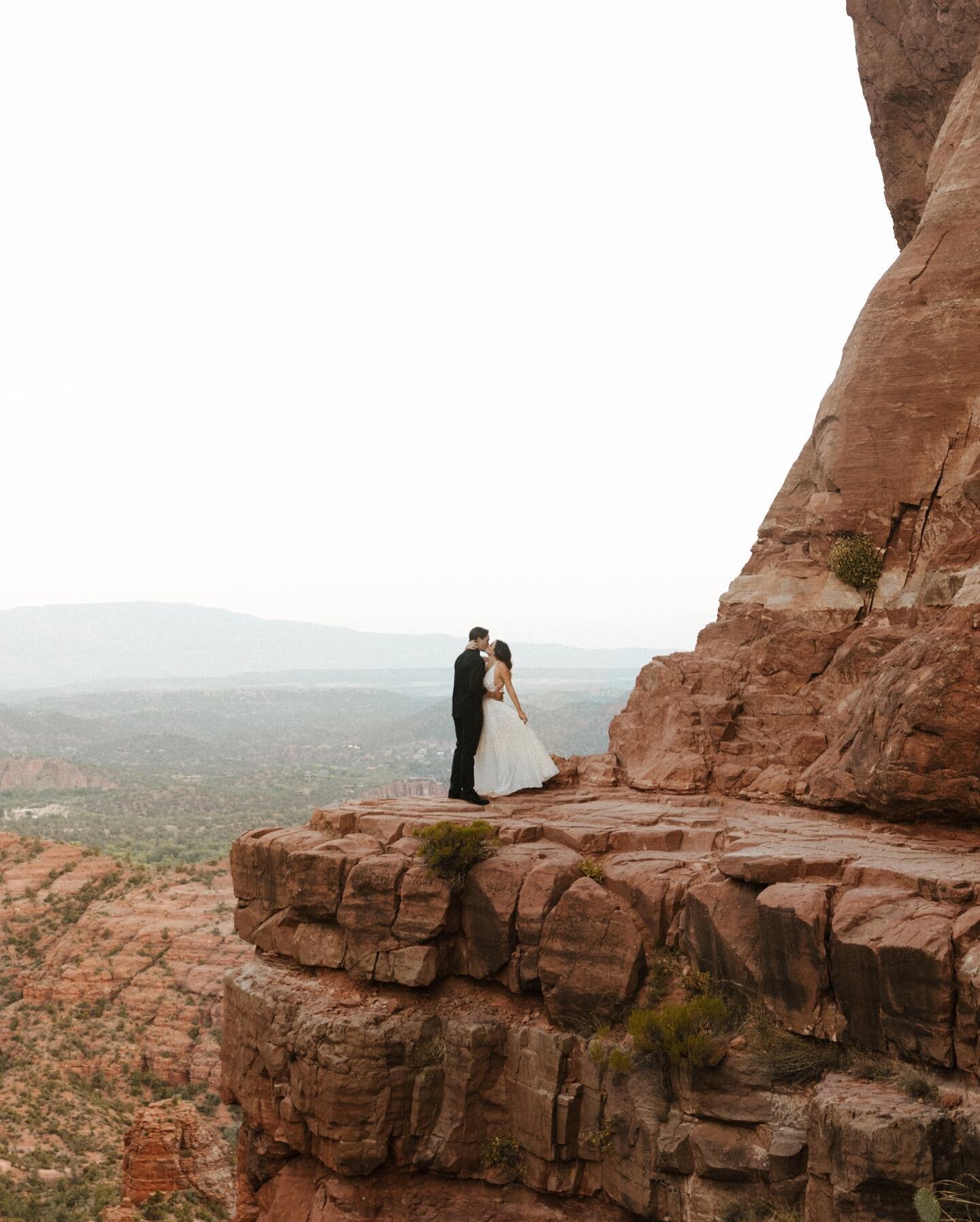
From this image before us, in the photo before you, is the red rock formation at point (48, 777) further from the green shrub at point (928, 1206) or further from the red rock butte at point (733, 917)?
the green shrub at point (928, 1206)

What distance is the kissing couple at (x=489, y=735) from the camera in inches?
739

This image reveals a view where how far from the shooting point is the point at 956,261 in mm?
19312

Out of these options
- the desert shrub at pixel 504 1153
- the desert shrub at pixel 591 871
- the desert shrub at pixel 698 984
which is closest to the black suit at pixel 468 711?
the desert shrub at pixel 591 871

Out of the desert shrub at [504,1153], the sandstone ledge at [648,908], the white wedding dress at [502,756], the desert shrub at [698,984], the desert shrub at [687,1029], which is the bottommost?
the desert shrub at [504,1153]

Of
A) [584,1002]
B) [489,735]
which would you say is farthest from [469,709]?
[584,1002]

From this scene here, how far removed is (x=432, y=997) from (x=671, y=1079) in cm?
406

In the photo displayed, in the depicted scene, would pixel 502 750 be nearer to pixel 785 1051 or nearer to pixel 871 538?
pixel 871 538

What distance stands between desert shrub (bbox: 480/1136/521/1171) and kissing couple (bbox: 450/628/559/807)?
5086 mm

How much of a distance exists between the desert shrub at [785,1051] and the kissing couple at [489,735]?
6.68m

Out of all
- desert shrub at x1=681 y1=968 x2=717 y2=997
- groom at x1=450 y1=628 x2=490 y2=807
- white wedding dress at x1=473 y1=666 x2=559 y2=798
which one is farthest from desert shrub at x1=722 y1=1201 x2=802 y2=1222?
white wedding dress at x1=473 y1=666 x2=559 y2=798

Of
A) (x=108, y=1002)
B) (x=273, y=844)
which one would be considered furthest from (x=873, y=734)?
(x=108, y=1002)

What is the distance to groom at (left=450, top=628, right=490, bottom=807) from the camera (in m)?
18.6

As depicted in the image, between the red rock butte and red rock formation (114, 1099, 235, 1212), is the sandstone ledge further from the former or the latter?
red rock formation (114, 1099, 235, 1212)

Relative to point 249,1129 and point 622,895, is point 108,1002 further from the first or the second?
point 622,895
